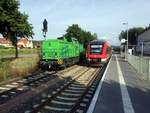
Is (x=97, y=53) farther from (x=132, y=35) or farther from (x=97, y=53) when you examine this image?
(x=132, y=35)

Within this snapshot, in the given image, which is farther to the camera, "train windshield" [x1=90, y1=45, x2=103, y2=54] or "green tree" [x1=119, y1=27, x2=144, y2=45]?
"green tree" [x1=119, y1=27, x2=144, y2=45]

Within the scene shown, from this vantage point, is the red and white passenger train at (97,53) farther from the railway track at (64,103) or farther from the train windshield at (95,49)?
the railway track at (64,103)

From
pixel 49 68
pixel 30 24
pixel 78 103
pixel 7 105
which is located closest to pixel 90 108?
pixel 78 103

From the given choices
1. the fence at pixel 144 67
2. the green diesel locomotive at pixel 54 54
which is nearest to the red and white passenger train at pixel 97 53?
the green diesel locomotive at pixel 54 54

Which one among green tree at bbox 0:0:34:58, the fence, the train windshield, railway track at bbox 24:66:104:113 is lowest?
railway track at bbox 24:66:104:113

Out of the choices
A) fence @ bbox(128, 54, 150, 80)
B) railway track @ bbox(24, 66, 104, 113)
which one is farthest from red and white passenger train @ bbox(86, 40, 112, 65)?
railway track @ bbox(24, 66, 104, 113)

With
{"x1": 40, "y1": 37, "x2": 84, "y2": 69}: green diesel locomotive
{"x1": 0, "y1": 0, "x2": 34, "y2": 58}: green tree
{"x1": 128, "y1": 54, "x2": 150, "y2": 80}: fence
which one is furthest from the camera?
{"x1": 0, "y1": 0, "x2": 34, "y2": 58}: green tree

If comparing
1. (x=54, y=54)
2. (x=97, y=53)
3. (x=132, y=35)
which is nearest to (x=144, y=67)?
(x=54, y=54)

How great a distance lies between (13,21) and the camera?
120ft

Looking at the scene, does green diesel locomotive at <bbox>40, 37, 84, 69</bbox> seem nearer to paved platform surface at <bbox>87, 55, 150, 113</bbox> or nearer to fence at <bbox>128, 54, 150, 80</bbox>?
fence at <bbox>128, 54, 150, 80</bbox>

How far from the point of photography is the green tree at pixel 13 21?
35.5 metres

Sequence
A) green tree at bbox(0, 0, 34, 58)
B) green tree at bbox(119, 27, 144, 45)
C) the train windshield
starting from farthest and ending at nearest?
green tree at bbox(119, 27, 144, 45) < green tree at bbox(0, 0, 34, 58) < the train windshield

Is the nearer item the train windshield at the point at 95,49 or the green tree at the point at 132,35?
the train windshield at the point at 95,49

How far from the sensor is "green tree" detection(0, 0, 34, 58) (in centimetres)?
3552
